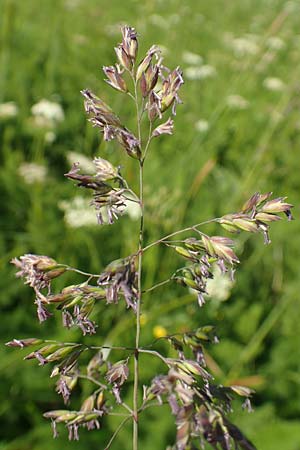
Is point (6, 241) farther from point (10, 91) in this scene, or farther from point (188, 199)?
point (10, 91)

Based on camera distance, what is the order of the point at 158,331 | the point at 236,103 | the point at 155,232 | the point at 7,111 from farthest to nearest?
the point at 236,103
the point at 7,111
the point at 155,232
the point at 158,331

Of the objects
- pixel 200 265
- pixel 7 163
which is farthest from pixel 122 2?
pixel 200 265

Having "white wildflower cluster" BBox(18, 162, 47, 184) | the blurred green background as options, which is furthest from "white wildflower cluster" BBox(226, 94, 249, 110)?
"white wildflower cluster" BBox(18, 162, 47, 184)

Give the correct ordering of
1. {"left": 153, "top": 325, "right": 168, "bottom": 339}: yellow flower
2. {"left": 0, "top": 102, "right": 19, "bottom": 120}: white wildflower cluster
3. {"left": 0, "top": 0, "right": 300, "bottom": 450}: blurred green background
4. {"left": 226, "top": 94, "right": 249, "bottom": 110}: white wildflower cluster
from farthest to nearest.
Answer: {"left": 226, "top": 94, "right": 249, "bottom": 110}: white wildflower cluster, {"left": 0, "top": 102, "right": 19, "bottom": 120}: white wildflower cluster, {"left": 153, "top": 325, "right": 168, "bottom": 339}: yellow flower, {"left": 0, "top": 0, "right": 300, "bottom": 450}: blurred green background

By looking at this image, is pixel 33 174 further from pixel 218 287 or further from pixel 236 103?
pixel 236 103

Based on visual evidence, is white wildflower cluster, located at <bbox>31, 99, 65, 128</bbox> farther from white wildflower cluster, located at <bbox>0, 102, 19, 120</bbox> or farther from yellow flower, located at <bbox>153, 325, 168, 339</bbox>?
yellow flower, located at <bbox>153, 325, 168, 339</bbox>

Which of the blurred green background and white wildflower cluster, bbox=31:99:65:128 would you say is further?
white wildflower cluster, bbox=31:99:65:128

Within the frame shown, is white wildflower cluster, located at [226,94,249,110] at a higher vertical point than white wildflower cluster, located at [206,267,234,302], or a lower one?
higher

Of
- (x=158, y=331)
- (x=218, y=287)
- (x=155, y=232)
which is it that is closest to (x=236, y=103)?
(x=155, y=232)
